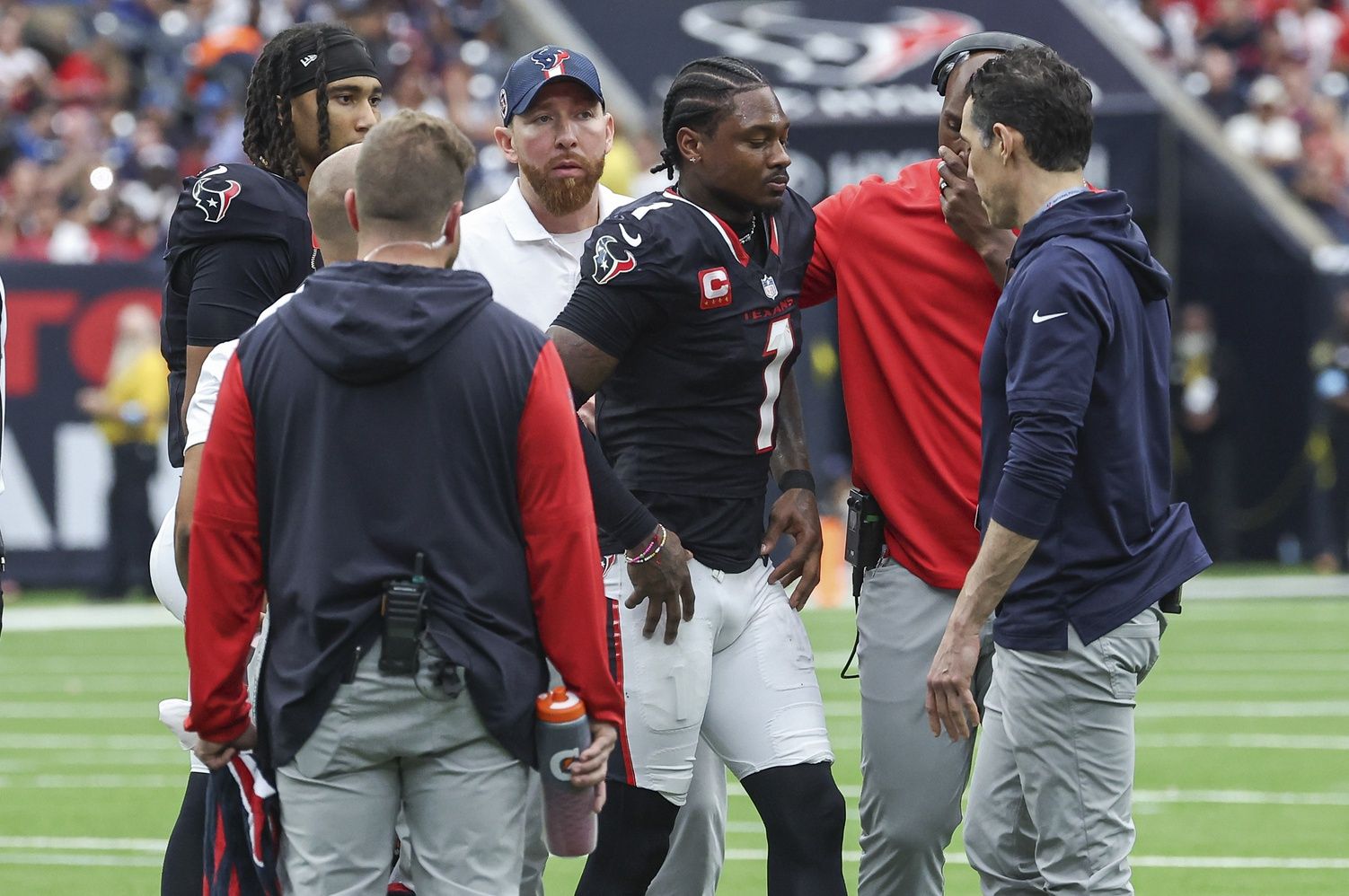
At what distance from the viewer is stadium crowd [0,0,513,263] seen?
18.2 m

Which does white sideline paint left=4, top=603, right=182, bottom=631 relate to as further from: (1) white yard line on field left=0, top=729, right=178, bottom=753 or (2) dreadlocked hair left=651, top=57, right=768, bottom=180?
(2) dreadlocked hair left=651, top=57, right=768, bottom=180

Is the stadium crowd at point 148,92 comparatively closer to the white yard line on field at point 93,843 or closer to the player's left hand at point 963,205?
the white yard line on field at point 93,843

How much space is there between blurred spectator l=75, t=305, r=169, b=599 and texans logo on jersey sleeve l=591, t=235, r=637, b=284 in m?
11.5

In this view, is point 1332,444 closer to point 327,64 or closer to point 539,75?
point 539,75

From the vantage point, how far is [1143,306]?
446cm

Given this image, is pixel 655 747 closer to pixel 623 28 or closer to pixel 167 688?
pixel 167 688

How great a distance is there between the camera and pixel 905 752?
510 cm

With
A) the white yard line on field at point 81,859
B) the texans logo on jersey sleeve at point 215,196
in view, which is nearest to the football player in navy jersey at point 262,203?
the texans logo on jersey sleeve at point 215,196

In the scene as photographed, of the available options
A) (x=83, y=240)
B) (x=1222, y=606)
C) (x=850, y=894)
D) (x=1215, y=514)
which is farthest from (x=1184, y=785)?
(x=83, y=240)

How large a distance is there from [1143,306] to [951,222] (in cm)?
82

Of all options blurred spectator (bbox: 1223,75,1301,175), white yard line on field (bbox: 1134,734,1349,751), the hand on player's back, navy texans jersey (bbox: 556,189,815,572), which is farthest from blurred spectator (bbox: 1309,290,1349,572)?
the hand on player's back

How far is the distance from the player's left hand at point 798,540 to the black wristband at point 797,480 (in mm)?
21

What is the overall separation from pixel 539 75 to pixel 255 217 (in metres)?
0.91

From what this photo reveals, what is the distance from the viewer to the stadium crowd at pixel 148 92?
59.8 feet
